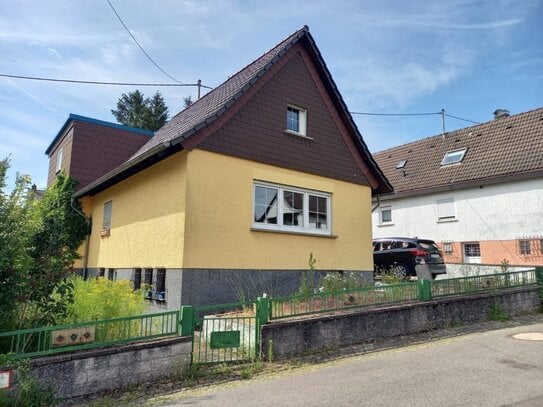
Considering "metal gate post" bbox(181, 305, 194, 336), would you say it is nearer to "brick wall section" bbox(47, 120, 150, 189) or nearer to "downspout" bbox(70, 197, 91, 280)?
"downspout" bbox(70, 197, 91, 280)

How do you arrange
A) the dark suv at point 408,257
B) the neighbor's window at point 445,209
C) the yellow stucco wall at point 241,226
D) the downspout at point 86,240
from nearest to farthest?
the yellow stucco wall at point 241,226 → the dark suv at point 408,257 → the downspout at point 86,240 → the neighbor's window at point 445,209

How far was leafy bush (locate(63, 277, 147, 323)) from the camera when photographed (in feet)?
21.5

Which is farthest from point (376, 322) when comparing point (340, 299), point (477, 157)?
point (477, 157)

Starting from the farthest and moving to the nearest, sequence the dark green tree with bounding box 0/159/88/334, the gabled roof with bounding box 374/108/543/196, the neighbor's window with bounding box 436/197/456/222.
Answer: the neighbor's window with bounding box 436/197/456/222, the gabled roof with bounding box 374/108/543/196, the dark green tree with bounding box 0/159/88/334

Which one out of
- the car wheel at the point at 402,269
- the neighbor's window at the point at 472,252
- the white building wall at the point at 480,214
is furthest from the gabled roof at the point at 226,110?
the neighbor's window at the point at 472,252

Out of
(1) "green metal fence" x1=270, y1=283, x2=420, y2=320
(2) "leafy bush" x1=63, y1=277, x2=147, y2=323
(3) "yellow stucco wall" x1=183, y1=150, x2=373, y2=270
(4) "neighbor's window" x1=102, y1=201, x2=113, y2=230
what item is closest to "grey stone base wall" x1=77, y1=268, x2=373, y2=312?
(3) "yellow stucco wall" x1=183, y1=150, x2=373, y2=270

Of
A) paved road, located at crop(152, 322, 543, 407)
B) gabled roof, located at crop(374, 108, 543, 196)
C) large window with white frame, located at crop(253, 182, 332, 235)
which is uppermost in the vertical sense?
gabled roof, located at crop(374, 108, 543, 196)

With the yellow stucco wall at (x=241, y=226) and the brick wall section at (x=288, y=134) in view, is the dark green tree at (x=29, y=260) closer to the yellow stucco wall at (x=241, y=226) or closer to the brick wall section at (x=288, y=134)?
the yellow stucco wall at (x=241, y=226)

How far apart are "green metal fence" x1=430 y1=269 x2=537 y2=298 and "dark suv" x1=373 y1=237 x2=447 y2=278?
340cm

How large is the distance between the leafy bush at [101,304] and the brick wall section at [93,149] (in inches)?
433

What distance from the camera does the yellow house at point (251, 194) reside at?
9.92 meters

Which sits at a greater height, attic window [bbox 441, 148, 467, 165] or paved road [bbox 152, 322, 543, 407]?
attic window [bbox 441, 148, 467, 165]

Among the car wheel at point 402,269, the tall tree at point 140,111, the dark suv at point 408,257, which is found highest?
the tall tree at point 140,111

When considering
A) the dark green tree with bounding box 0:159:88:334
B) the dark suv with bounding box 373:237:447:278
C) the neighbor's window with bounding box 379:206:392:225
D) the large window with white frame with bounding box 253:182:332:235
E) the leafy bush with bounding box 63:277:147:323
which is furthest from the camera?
the neighbor's window with bounding box 379:206:392:225
